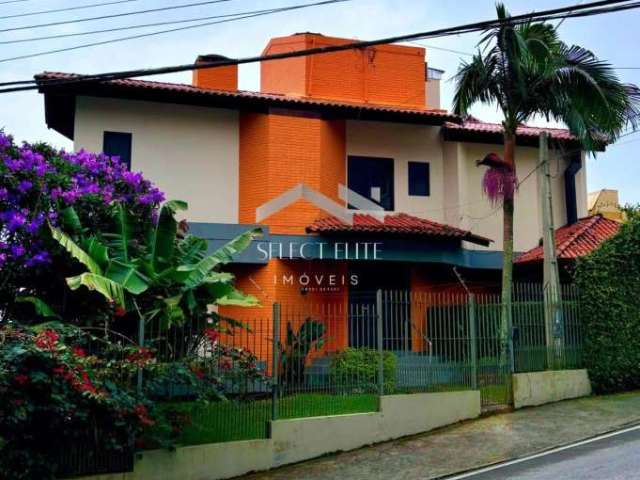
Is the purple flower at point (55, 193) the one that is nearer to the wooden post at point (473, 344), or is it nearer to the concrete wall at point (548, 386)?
the wooden post at point (473, 344)

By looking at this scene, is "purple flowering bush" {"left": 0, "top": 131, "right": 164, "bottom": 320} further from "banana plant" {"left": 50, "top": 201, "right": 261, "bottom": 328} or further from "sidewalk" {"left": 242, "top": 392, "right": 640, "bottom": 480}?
"sidewalk" {"left": 242, "top": 392, "right": 640, "bottom": 480}

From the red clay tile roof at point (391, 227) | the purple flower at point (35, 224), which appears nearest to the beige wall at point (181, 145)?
the red clay tile roof at point (391, 227)

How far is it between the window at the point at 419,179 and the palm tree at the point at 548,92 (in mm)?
4090

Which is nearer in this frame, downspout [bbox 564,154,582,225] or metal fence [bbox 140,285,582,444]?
metal fence [bbox 140,285,582,444]

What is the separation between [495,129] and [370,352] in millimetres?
10425

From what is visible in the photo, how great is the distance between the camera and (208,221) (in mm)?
18344

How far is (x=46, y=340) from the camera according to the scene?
8.88m

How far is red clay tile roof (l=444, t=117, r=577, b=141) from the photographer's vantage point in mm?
20578

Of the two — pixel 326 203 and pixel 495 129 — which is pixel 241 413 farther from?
pixel 495 129

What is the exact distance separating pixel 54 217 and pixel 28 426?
3349 millimetres

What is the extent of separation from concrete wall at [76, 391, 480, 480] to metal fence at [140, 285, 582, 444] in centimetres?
19

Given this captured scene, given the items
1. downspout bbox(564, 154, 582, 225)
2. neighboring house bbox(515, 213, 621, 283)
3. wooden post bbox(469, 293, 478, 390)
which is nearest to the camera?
wooden post bbox(469, 293, 478, 390)

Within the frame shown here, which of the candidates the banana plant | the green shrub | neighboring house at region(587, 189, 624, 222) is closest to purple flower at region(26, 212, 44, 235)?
the banana plant

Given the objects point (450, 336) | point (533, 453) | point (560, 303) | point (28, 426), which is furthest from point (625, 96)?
point (28, 426)
